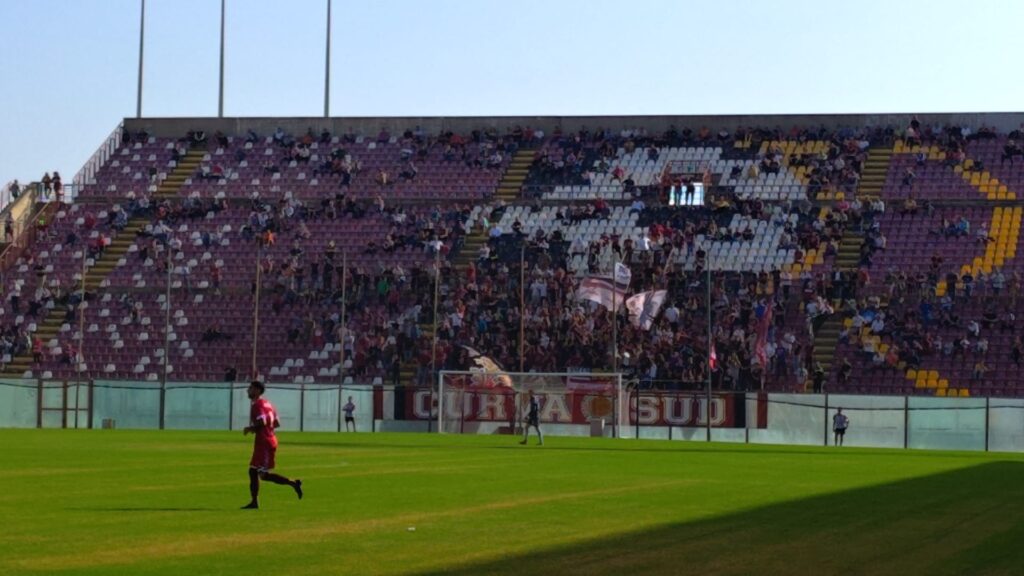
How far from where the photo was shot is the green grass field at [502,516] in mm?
17484

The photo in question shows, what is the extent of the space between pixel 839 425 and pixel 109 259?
121ft

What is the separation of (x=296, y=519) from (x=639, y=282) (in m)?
50.1

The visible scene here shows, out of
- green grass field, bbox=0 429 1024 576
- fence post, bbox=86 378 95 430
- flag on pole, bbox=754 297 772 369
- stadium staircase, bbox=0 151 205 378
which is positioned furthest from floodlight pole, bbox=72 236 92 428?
flag on pole, bbox=754 297 772 369

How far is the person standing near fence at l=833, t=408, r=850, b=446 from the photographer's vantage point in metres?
58.5

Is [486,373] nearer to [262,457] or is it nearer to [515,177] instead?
[515,177]

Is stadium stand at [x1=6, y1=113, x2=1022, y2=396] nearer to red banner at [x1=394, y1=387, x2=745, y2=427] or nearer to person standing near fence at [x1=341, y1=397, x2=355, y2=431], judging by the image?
red banner at [x1=394, y1=387, x2=745, y2=427]

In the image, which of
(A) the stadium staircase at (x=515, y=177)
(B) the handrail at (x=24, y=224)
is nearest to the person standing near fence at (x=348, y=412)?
(A) the stadium staircase at (x=515, y=177)

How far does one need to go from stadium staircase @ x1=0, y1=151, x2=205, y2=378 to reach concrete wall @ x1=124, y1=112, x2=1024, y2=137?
3.13 meters

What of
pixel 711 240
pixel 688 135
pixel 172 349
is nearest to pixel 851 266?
pixel 711 240

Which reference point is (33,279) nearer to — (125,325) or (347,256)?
(125,325)

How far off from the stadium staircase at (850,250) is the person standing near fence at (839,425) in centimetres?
662

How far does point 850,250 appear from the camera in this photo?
2889 inches

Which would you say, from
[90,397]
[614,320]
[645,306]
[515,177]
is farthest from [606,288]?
[515,177]

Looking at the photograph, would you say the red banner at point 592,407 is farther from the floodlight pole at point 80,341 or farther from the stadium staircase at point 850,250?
the floodlight pole at point 80,341
